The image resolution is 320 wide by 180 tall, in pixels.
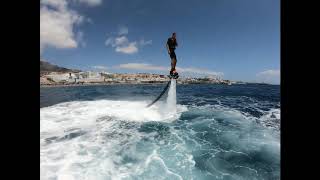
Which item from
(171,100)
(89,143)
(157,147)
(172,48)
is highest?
(172,48)

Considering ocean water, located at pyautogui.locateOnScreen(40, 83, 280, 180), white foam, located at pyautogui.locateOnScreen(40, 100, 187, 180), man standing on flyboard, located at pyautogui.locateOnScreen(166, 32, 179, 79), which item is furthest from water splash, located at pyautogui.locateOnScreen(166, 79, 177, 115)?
man standing on flyboard, located at pyautogui.locateOnScreen(166, 32, 179, 79)

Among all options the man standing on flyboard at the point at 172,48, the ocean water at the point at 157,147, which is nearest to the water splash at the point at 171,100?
the ocean water at the point at 157,147

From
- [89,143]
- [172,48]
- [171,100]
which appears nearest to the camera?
[89,143]

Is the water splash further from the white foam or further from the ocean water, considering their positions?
the white foam

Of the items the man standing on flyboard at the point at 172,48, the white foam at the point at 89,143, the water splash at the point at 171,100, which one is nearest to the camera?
the white foam at the point at 89,143

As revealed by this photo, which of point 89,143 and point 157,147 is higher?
point 89,143

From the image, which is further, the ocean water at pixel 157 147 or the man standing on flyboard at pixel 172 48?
the man standing on flyboard at pixel 172 48

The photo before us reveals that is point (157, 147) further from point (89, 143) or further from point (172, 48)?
point (172, 48)

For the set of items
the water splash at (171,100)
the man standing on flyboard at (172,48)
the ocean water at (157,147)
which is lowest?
the ocean water at (157,147)

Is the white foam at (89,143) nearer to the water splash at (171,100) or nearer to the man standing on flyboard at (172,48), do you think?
the water splash at (171,100)

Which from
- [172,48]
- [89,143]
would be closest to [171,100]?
[172,48]
